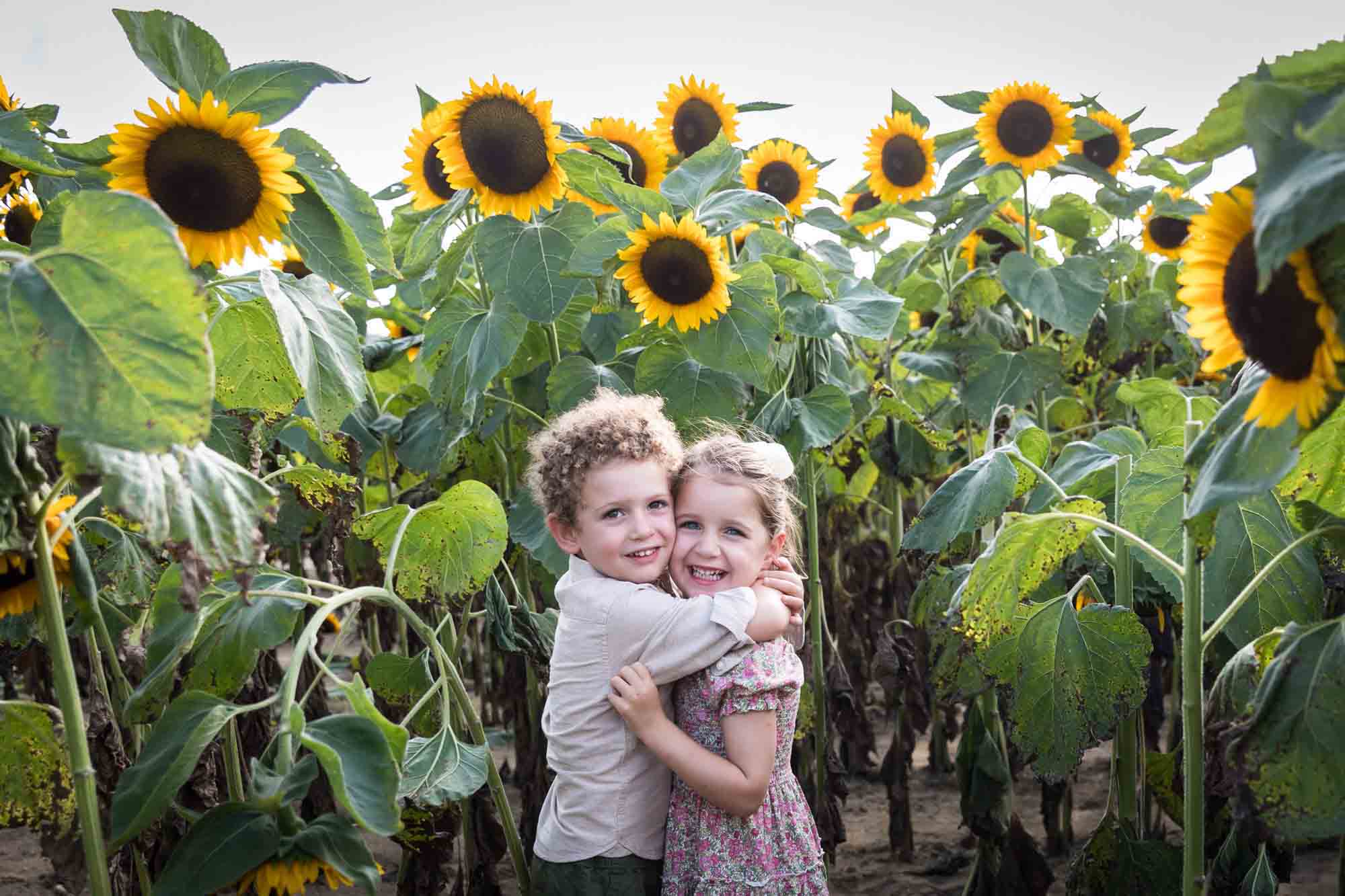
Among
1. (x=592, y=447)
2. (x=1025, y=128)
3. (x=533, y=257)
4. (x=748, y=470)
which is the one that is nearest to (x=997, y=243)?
(x=1025, y=128)

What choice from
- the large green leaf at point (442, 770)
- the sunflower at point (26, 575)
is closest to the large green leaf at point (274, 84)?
the sunflower at point (26, 575)

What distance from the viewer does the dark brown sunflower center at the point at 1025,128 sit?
115 inches

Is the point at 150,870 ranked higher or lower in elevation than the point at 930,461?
lower

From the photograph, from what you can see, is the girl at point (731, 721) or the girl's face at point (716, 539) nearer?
the girl at point (731, 721)

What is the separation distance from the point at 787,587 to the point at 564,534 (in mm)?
352

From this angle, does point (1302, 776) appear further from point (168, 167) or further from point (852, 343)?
Result: point (852, 343)

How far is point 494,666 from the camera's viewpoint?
3.22 metres

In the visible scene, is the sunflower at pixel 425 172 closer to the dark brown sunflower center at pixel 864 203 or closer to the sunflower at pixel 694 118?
the sunflower at pixel 694 118

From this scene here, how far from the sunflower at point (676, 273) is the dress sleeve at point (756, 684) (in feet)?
2.41

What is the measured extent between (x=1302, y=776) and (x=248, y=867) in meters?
1.07

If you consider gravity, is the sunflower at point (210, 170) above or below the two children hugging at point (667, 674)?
above

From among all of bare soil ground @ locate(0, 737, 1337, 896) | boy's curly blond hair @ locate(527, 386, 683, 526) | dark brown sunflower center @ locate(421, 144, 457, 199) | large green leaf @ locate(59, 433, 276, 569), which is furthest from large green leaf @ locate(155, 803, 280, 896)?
dark brown sunflower center @ locate(421, 144, 457, 199)

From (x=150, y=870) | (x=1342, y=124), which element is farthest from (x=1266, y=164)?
(x=150, y=870)

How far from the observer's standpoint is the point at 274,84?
1.49 metres
